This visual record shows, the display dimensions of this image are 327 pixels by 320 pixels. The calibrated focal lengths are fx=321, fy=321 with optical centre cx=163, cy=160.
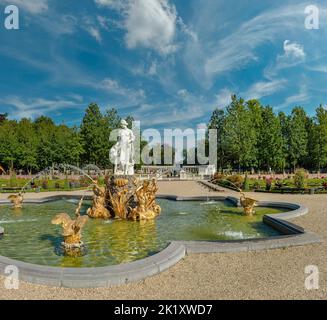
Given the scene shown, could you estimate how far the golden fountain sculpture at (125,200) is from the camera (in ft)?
48.9

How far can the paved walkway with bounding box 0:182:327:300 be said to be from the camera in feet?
19.5

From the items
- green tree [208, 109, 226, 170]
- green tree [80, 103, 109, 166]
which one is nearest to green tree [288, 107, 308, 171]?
green tree [208, 109, 226, 170]

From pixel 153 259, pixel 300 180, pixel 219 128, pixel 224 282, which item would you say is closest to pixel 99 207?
pixel 153 259

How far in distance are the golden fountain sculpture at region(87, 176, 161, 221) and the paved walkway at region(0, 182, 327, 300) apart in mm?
6763

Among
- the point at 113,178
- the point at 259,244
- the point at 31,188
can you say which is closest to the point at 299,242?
the point at 259,244

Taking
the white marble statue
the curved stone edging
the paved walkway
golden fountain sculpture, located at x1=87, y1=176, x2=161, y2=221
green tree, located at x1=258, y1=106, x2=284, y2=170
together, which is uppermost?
green tree, located at x1=258, y1=106, x2=284, y2=170

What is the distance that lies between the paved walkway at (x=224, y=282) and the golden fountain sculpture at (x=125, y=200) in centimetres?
676

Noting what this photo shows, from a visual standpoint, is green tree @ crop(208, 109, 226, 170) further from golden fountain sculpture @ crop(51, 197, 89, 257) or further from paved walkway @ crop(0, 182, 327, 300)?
paved walkway @ crop(0, 182, 327, 300)

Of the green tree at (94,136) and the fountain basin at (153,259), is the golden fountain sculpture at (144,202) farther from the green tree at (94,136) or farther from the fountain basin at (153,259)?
the green tree at (94,136)

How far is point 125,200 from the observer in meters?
15.4

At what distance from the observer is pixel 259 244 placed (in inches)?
355

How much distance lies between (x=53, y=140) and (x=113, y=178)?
49.2 meters

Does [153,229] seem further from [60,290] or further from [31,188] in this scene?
[31,188]

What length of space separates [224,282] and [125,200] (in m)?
9.35
